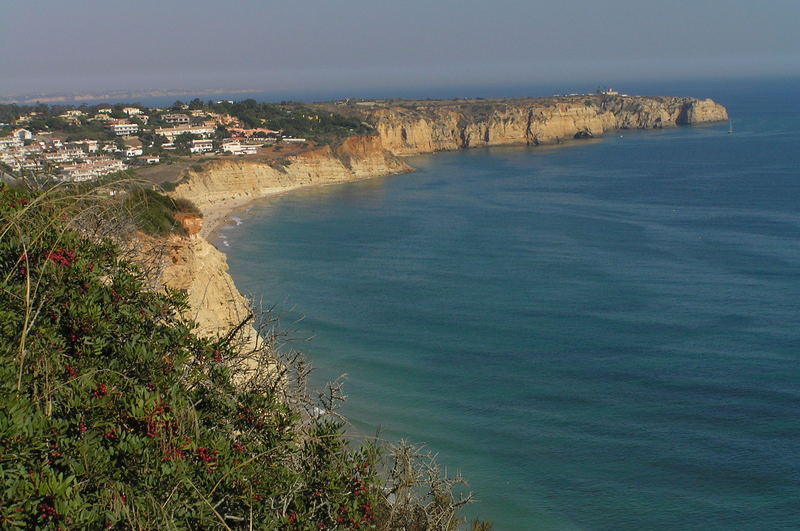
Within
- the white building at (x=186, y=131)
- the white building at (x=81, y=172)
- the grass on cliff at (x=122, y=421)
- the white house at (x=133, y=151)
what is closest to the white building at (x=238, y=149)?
the white building at (x=186, y=131)

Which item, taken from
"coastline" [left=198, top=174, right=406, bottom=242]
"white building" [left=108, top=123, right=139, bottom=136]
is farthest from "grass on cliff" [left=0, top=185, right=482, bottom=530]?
"white building" [left=108, top=123, right=139, bottom=136]


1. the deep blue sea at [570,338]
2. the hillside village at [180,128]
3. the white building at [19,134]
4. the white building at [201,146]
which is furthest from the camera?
the white building at [201,146]

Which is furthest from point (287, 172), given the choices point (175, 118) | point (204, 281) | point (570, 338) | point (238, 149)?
point (204, 281)

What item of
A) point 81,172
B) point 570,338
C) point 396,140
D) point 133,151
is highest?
point 81,172

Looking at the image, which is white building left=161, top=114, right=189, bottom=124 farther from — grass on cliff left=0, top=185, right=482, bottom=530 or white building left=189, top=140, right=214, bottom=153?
grass on cliff left=0, top=185, right=482, bottom=530

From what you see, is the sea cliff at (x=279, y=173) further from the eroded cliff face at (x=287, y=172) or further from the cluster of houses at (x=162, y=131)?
the cluster of houses at (x=162, y=131)

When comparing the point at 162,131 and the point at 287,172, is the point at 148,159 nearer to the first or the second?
the point at 287,172
